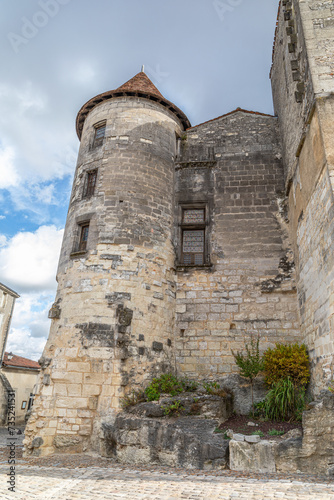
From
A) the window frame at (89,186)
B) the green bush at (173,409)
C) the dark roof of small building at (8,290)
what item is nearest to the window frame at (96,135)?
the window frame at (89,186)

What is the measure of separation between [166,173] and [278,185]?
3534mm

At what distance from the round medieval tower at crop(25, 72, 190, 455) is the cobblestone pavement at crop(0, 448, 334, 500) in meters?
1.42

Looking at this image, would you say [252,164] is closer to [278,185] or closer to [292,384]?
[278,185]

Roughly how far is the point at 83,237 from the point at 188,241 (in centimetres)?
317

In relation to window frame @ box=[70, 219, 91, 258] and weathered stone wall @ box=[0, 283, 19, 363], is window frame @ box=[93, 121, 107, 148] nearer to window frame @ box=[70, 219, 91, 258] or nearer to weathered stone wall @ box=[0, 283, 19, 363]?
window frame @ box=[70, 219, 91, 258]

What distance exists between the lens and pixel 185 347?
916 cm

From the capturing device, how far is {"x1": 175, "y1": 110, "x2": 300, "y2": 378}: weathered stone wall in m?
9.05

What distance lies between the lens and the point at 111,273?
8.63 meters

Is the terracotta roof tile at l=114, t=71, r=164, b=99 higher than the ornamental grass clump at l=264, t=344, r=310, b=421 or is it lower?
higher

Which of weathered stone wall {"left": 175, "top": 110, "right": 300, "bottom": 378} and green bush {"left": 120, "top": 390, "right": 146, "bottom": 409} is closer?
green bush {"left": 120, "top": 390, "right": 146, "bottom": 409}

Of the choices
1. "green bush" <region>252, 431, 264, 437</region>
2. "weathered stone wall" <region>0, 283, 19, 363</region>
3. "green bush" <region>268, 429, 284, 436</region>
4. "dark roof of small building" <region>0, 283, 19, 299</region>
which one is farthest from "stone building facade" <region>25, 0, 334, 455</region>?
"weathered stone wall" <region>0, 283, 19, 363</region>

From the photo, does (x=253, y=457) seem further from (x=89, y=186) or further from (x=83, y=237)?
(x=89, y=186)

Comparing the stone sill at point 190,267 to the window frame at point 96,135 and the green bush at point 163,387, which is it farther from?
the window frame at point 96,135

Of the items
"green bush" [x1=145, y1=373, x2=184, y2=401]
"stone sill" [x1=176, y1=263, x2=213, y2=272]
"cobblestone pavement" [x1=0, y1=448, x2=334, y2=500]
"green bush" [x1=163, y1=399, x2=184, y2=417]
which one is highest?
"stone sill" [x1=176, y1=263, x2=213, y2=272]
